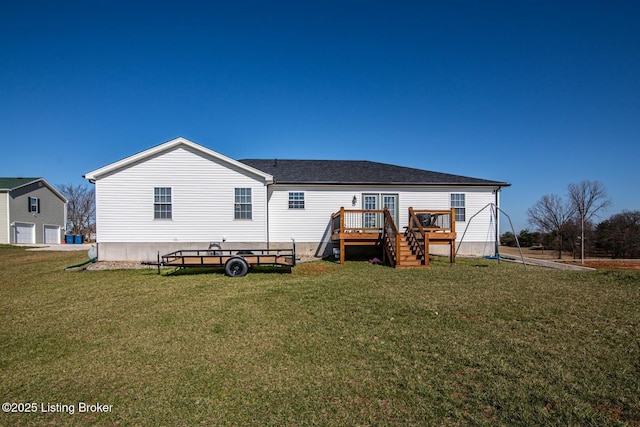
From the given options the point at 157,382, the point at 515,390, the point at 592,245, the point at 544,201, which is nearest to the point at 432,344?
the point at 515,390

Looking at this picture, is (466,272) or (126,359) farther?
(466,272)

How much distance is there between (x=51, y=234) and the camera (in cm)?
3306

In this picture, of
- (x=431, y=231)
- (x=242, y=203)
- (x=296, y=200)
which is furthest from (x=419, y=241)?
(x=242, y=203)

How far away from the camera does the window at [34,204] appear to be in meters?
29.8

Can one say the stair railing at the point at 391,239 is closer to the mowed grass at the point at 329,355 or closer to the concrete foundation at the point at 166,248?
the concrete foundation at the point at 166,248

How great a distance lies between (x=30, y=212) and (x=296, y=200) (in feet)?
91.4

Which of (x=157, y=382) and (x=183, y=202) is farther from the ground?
(x=183, y=202)

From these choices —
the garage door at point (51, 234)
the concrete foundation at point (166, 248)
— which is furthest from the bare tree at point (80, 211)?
the concrete foundation at point (166, 248)

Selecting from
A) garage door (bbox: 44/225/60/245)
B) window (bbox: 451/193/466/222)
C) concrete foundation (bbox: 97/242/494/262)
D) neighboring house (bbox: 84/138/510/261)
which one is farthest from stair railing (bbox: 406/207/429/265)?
garage door (bbox: 44/225/60/245)

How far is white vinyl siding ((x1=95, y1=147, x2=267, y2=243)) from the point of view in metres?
14.4

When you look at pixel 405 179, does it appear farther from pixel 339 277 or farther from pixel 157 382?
pixel 157 382

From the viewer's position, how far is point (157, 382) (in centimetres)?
372

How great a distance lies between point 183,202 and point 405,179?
10252 mm

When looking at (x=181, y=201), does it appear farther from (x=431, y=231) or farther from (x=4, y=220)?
(x=4, y=220)
